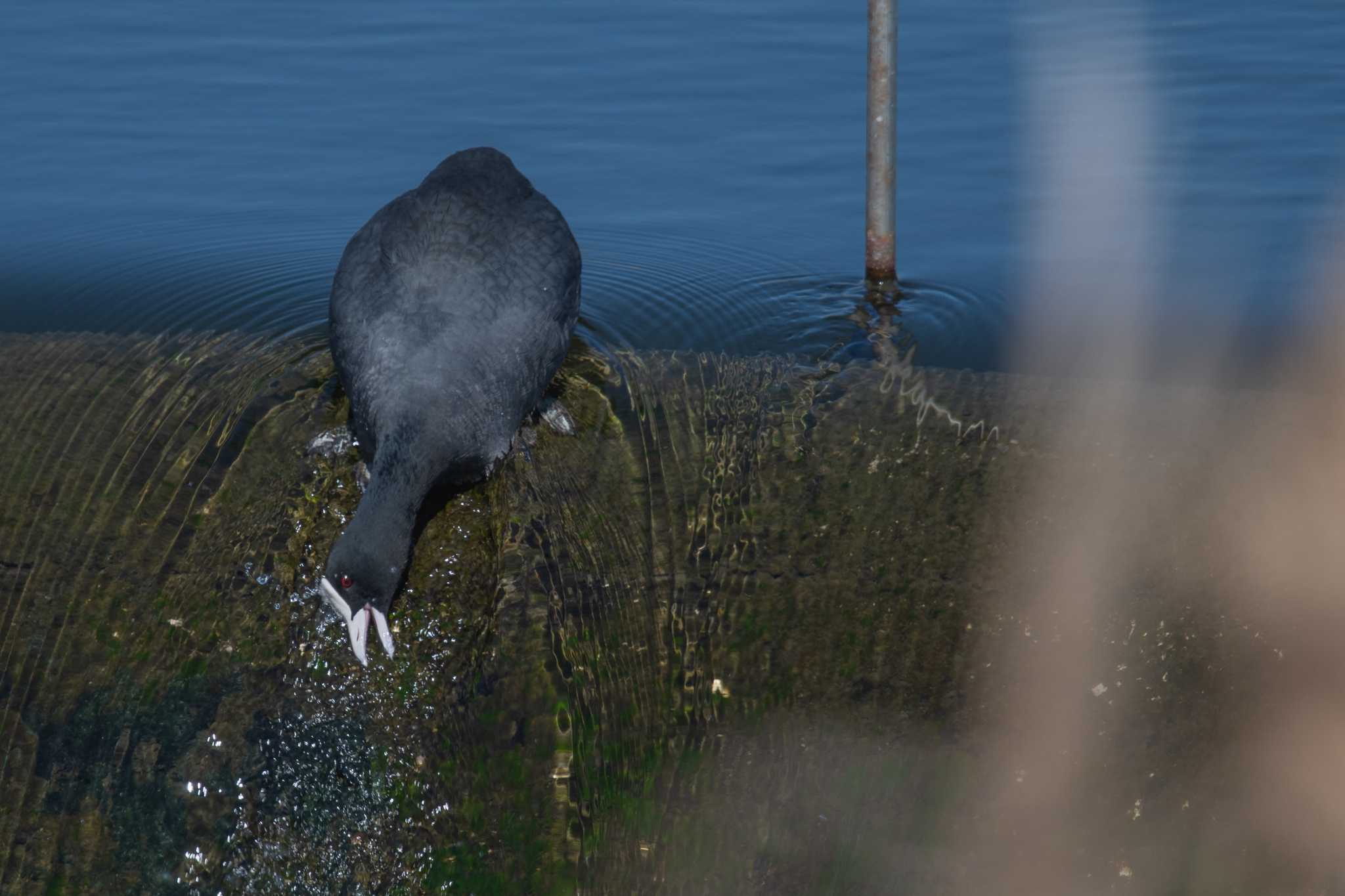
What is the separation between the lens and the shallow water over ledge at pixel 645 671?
4.30m

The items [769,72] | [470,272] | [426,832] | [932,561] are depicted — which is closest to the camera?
[426,832]

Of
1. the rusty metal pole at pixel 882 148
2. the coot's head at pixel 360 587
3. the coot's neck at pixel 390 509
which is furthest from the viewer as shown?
the rusty metal pole at pixel 882 148

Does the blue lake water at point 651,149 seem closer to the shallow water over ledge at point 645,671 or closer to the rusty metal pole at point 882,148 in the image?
the rusty metal pole at point 882,148

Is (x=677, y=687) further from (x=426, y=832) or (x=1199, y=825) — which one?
(x=1199, y=825)

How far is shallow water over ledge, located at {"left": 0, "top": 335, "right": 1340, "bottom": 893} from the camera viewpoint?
14.1ft

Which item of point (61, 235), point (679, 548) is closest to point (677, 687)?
point (679, 548)

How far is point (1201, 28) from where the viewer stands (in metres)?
10.8

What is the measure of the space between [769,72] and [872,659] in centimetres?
605

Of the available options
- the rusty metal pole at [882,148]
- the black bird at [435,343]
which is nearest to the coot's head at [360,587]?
the black bird at [435,343]

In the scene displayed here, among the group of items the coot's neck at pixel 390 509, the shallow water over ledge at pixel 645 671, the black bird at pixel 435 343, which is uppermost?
the black bird at pixel 435 343

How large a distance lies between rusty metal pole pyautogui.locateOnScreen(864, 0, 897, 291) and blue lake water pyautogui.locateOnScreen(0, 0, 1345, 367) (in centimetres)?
22

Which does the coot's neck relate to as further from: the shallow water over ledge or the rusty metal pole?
the rusty metal pole

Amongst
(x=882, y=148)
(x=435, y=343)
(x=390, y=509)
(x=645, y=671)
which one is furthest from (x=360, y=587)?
(x=882, y=148)

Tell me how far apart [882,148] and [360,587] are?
3.56m
